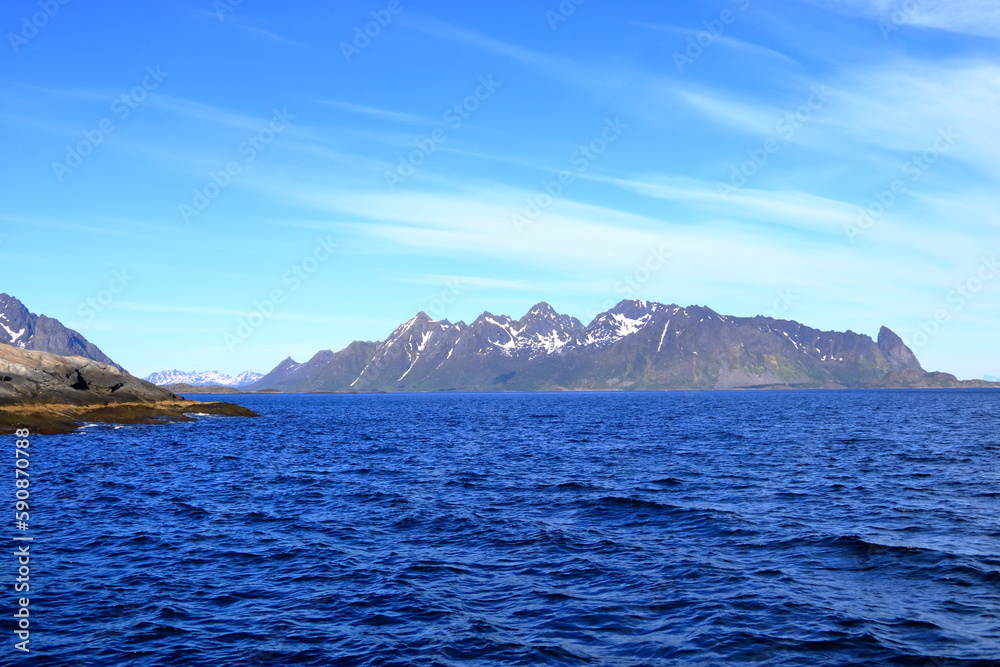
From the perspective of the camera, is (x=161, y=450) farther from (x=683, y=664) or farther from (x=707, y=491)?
(x=683, y=664)

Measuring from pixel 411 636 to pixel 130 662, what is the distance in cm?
633

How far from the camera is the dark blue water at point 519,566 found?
55.7ft

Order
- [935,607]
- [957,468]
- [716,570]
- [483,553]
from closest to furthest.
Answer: [935,607] → [716,570] → [483,553] → [957,468]

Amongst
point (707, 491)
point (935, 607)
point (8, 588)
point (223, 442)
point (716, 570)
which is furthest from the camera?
point (223, 442)

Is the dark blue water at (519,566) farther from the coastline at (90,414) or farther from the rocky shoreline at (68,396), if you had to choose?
the rocky shoreline at (68,396)

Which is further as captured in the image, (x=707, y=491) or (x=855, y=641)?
(x=707, y=491)

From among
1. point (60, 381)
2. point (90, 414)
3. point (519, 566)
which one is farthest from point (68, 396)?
point (519, 566)

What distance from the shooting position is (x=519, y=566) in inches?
934

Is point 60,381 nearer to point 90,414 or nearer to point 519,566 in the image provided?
point 90,414

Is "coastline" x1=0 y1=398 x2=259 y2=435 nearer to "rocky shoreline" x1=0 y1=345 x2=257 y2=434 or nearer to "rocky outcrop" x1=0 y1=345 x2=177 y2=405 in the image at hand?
"rocky shoreline" x1=0 y1=345 x2=257 y2=434

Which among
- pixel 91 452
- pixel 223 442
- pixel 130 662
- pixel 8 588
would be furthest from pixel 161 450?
pixel 130 662

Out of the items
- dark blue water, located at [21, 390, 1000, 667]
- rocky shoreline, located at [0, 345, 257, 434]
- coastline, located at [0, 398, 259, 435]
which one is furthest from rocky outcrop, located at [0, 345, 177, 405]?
dark blue water, located at [21, 390, 1000, 667]

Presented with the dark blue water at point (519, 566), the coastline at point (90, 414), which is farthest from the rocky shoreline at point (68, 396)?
the dark blue water at point (519, 566)

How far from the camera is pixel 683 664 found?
1591 centimetres
